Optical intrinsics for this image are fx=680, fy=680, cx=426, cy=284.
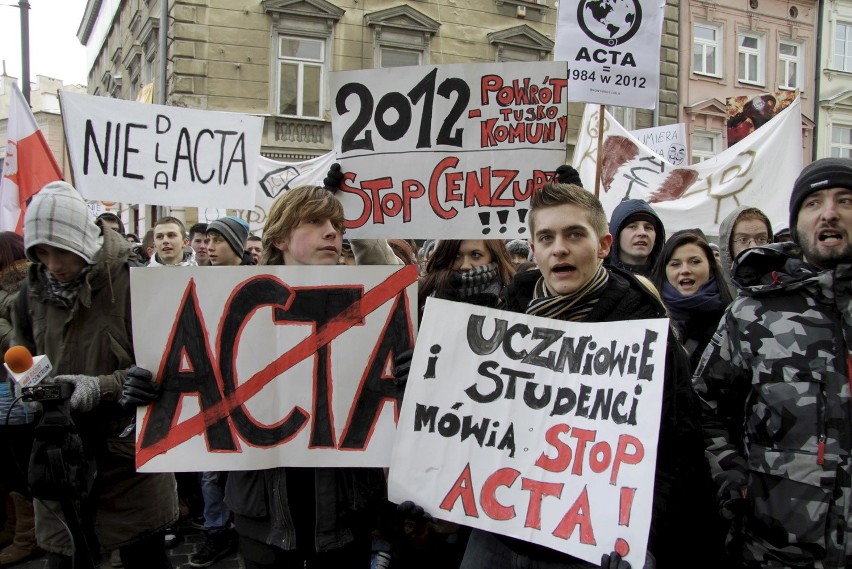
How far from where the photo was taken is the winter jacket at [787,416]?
1.91 meters

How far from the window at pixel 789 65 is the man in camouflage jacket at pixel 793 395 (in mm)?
23460

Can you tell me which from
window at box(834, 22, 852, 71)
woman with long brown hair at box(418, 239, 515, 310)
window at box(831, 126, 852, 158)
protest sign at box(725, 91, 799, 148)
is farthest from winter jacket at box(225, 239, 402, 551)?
window at box(834, 22, 852, 71)

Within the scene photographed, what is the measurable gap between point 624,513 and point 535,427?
0.34 metres

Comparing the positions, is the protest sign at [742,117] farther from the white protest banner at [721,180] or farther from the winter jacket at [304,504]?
the winter jacket at [304,504]

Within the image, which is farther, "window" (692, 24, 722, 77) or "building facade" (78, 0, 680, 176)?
"window" (692, 24, 722, 77)

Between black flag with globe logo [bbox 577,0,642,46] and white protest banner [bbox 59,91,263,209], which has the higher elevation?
black flag with globe logo [bbox 577,0,642,46]

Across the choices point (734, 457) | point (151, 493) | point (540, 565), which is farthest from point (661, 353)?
point (151, 493)

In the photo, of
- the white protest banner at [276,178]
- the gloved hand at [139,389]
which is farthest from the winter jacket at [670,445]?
the white protest banner at [276,178]

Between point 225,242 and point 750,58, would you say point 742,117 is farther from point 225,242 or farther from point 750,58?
point 225,242

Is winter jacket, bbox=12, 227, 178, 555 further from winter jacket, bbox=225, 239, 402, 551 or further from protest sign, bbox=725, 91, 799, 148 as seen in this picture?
protest sign, bbox=725, 91, 799, 148

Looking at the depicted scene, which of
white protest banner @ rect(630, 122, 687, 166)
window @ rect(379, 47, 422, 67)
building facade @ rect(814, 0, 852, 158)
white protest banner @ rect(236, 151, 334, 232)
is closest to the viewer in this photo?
white protest banner @ rect(236, 151, 334, 232)

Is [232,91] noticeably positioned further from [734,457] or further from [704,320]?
[734,457]

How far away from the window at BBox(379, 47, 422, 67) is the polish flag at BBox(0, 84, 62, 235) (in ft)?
40.2

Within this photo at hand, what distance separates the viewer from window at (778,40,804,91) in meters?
22.3
